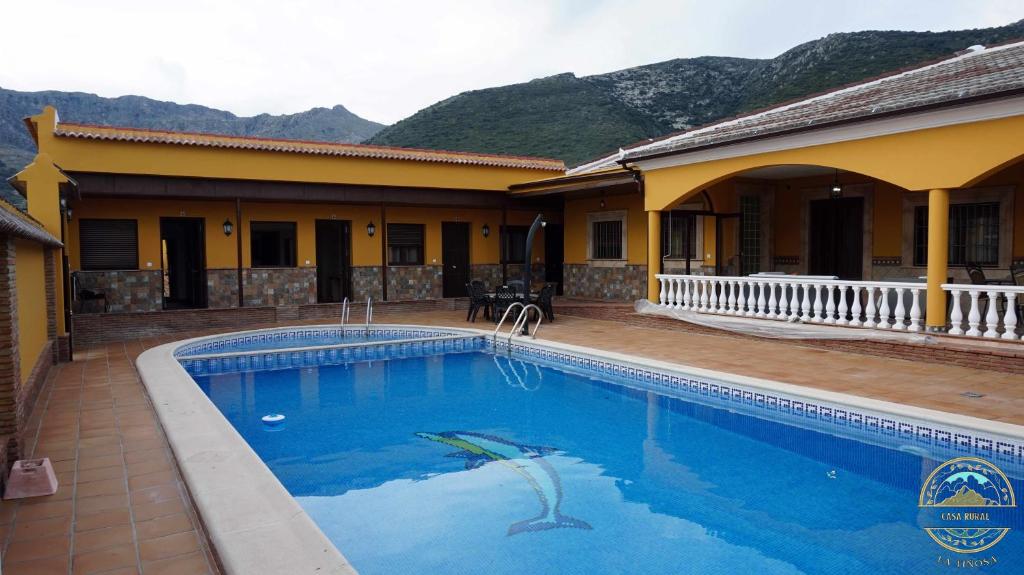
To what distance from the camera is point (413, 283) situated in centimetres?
1744

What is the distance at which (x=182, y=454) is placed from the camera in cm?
486

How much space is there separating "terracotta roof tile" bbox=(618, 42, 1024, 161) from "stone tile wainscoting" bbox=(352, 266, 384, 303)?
7.09 m

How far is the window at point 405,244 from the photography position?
56.7 feet

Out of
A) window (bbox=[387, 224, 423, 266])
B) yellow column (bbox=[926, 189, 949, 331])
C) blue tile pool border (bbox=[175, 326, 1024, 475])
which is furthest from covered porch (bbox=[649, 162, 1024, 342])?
window (bbox=[387, 224, 423, 266])

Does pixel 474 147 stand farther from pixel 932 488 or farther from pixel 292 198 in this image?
pixel 932 488

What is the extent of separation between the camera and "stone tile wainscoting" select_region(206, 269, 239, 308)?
1496 centimetres

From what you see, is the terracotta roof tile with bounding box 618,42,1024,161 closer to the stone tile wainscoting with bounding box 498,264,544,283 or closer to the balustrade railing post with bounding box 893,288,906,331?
the balustrade railing post with bounding box 893,288,906,331

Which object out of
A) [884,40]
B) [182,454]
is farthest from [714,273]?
[884,40]

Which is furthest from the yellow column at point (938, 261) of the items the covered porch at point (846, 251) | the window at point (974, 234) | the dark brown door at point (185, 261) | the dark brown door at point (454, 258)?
the dark brown door at point (185, 261)

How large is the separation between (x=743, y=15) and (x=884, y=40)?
13525 mm

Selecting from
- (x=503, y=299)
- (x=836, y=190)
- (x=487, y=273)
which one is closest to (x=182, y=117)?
(x=487, y=273)

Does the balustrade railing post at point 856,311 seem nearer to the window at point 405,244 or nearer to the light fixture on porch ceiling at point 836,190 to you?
the light fixture on porch ceiling at point 836,190

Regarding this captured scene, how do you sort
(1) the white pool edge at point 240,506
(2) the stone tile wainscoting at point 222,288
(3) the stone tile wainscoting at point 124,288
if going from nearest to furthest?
1. (1) the white pool edge at point 240,506
2. (3) the stone tile wainscoting at point 124,288
3. (2) the stone tile wainscoting at point 222,288

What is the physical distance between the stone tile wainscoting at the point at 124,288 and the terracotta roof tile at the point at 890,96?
10377 millimetres
